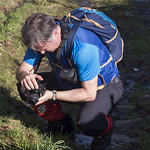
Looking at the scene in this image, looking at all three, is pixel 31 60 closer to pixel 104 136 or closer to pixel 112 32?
pixel 112 32

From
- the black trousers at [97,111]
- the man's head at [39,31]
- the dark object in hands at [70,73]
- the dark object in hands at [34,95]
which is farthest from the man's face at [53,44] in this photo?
the black trousers at [97,111]

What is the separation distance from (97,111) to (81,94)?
16.8 inches

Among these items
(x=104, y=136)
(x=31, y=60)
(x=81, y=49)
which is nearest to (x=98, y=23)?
(x=81, y=49)

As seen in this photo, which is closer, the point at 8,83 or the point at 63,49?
the point at 63,49

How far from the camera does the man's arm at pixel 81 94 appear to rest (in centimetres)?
314

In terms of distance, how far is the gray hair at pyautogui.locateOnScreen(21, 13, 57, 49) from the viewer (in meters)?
2.88

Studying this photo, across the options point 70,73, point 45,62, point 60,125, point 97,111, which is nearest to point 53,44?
point 70,73

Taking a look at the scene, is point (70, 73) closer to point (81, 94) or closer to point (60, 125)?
point (81, 94)

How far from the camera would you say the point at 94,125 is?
342 centimetres

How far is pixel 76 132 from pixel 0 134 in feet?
5.02

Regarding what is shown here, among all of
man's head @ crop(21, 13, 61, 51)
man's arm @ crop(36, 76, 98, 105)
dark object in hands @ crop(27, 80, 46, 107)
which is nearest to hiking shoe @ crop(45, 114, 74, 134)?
man's arm @ crop(36, 76, 98, 105)

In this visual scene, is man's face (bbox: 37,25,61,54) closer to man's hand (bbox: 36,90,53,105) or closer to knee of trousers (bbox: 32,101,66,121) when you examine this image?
man's hand (bbox: 36,90,53,105)

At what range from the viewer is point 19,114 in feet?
14.7

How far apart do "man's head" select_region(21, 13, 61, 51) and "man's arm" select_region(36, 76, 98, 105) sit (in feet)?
2.21
